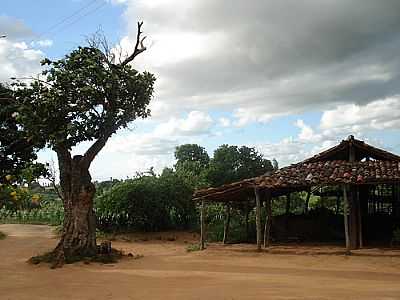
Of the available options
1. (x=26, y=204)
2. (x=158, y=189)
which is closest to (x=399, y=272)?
(x=158, y=189)

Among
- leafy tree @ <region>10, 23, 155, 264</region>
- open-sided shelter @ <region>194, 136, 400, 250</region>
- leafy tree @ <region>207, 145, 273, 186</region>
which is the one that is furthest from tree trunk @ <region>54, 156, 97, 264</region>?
leafy tree @ <region>207, 145, 273, 186</region>

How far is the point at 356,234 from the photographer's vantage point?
18500 millimetres

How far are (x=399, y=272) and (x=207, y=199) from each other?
8900mm

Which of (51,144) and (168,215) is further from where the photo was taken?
(168,215)

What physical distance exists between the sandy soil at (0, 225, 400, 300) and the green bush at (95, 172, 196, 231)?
7083mm

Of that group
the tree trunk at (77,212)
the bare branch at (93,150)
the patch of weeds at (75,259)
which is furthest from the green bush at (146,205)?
the patch of weeds at (75,259)

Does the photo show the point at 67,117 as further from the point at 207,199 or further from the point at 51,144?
the point at 207,199

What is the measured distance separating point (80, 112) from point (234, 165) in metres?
19.8

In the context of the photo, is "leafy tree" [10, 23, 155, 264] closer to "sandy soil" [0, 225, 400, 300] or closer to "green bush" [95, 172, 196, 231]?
"sandy soil" [0, 225, 400, 300]

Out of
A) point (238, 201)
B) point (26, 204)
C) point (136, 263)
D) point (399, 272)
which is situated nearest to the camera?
point (399, 272)

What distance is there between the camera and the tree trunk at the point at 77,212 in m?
16.7

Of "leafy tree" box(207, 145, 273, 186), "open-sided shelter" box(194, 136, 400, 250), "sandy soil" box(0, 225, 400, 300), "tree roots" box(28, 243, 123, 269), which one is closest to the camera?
"sandy soil" box(0, 225, 400, 300)

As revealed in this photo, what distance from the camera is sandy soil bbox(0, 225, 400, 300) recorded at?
10.4 meters

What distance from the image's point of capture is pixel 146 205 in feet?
89.0
